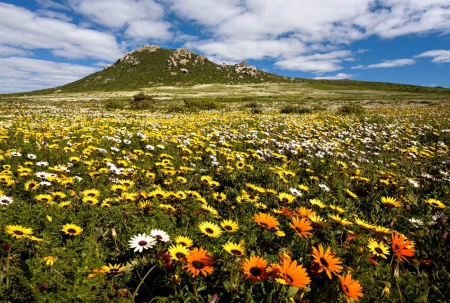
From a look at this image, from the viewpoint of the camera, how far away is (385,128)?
1184 centimetres

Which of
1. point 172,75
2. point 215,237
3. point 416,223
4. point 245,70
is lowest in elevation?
point 416,223

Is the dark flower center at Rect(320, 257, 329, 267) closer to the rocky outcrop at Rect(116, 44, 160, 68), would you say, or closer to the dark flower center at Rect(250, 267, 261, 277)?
the dark flower center at Rect(250, 267, 261, 277)

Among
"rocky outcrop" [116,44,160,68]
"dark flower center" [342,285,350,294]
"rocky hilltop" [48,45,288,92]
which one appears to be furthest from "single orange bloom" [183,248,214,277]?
"rocky outcrop" [116,44,160,68]

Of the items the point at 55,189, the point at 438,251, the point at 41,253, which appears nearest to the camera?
the point at 41,253

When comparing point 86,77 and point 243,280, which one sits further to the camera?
point 86,77

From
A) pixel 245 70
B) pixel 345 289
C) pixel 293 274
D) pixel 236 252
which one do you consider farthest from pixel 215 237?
pixel 245 70

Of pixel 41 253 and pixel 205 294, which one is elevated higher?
pixel 41 253

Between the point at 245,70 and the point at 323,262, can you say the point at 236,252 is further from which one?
the point at 245,70

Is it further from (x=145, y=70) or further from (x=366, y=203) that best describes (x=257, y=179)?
(x=145, y=70)

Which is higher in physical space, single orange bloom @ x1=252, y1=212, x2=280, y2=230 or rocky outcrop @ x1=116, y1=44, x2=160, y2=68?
rocky outcrop @ x1=116, y1=44, x2=160, y2=68

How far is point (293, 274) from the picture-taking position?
1567 mm

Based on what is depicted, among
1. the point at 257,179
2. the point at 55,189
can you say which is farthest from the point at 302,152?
the point at 55,189

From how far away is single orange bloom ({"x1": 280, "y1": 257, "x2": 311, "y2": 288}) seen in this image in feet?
4.88

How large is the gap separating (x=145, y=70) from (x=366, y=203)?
411ft
